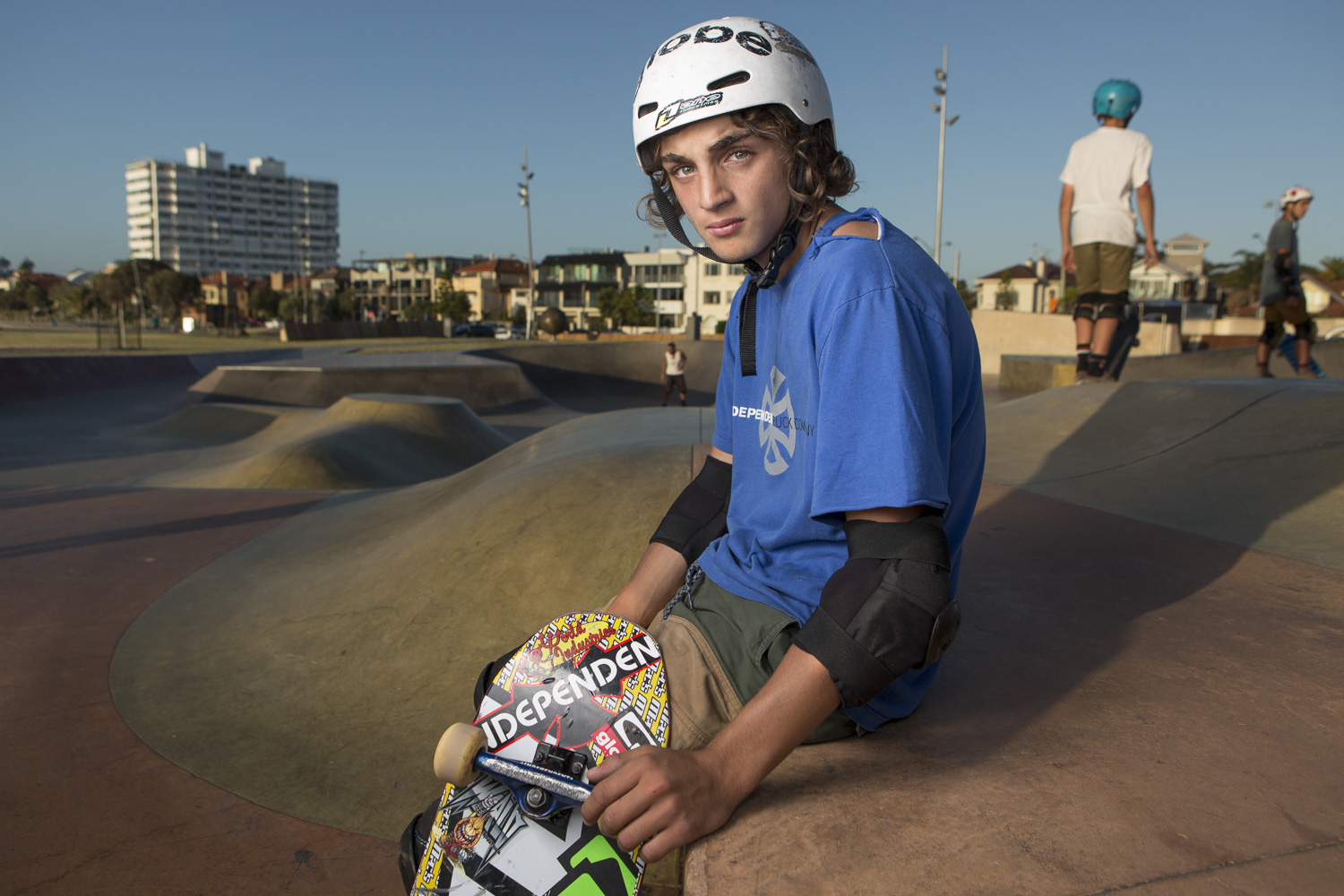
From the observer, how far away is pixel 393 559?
4.46m

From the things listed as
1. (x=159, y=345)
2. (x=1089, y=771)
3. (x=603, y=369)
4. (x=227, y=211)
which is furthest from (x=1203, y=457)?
(x=227, y=211)

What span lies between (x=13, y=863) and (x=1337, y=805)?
3307 millimetres

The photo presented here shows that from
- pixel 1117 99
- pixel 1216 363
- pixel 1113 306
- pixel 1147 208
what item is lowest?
pixel 1216 363

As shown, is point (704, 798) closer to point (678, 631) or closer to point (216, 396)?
point (678, 631)

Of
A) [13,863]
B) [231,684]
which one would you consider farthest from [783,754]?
[231,684]

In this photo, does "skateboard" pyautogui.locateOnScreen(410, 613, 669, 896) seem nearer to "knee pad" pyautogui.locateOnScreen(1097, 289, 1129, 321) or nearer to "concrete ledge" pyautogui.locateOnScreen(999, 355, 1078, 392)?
"knee pad" pyautogui.locateOnScreen(1097, 289, 1129, 321)

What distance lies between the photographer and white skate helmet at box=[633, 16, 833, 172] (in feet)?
5.49

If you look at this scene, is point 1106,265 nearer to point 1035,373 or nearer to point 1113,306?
point 1113,306

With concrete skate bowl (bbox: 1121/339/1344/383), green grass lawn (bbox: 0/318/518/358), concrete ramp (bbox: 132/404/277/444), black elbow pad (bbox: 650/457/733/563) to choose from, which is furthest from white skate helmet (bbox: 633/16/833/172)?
green grass lawn (bbox: 0/318/518/358)

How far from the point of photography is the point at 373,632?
3.83 m

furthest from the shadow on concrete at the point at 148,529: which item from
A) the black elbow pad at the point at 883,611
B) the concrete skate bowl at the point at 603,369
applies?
the concrete skate bowl at the point at 603,369

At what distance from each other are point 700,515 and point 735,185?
2.49 feet

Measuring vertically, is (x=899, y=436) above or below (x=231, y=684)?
above

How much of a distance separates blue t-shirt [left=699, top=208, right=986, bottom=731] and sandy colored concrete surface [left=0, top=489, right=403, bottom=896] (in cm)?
170
